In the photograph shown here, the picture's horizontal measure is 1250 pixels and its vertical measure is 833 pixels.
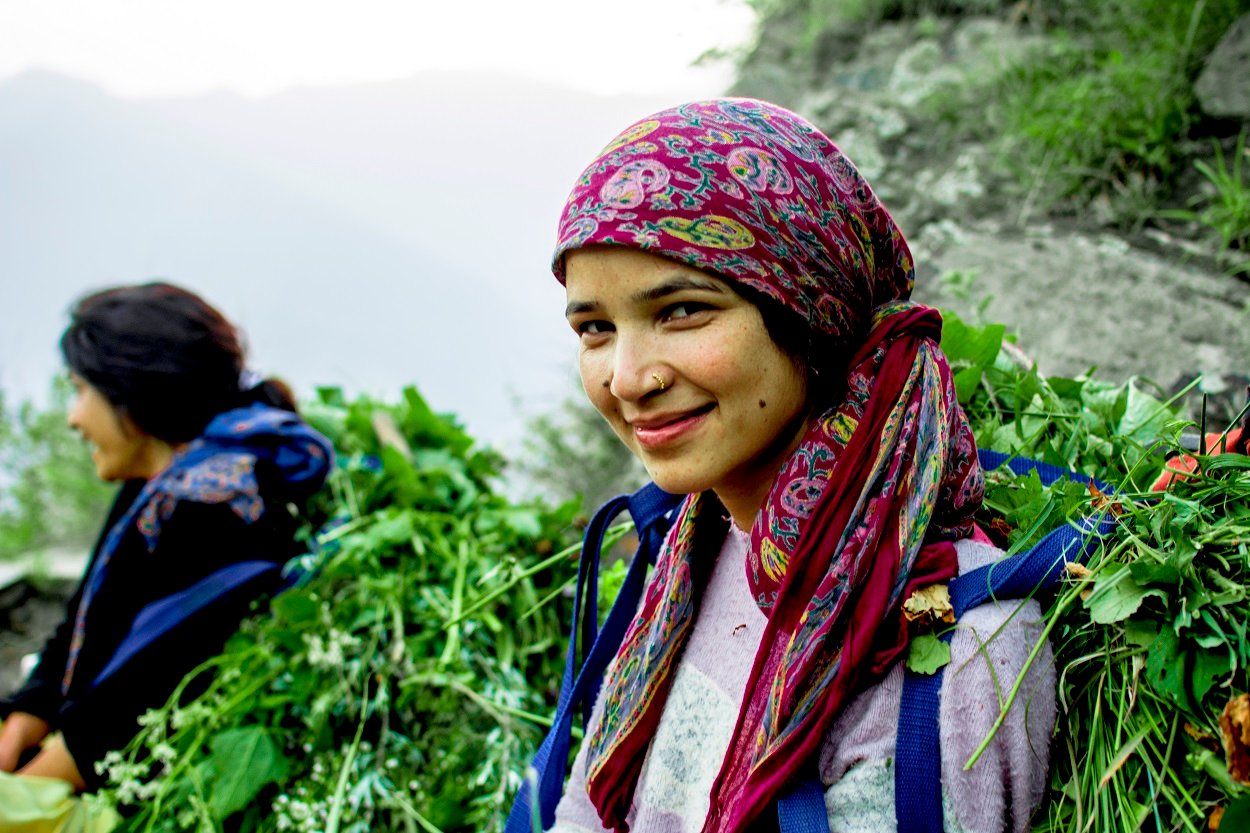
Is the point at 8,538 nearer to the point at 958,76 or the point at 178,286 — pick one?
the point at 178,286

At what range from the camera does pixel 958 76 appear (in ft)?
14.8

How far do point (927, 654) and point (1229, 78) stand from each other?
10.2 feet

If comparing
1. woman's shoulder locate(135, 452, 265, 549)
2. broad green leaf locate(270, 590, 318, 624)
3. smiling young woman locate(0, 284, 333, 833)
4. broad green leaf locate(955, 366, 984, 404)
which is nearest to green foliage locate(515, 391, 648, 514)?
smiling young woman locate(0, 284, 333, 833)

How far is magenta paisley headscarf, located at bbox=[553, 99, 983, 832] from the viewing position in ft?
4.25

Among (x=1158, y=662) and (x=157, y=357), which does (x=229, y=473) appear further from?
(x=1158, y=662)

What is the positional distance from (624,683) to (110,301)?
9.19ft

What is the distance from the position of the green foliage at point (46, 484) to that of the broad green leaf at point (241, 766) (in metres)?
3.91

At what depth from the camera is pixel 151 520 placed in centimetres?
308

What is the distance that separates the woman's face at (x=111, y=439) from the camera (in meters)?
3.29

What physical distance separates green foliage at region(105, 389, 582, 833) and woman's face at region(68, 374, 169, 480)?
93 cm

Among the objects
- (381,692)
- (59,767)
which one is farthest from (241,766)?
(59,767)

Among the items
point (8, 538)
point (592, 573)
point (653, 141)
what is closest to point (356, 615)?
point (592, 573)

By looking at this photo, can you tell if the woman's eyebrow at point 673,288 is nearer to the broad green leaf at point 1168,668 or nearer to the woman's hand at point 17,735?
the broad green leaf at point 1168,668

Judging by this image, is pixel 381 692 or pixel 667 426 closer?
pixel 667 426
